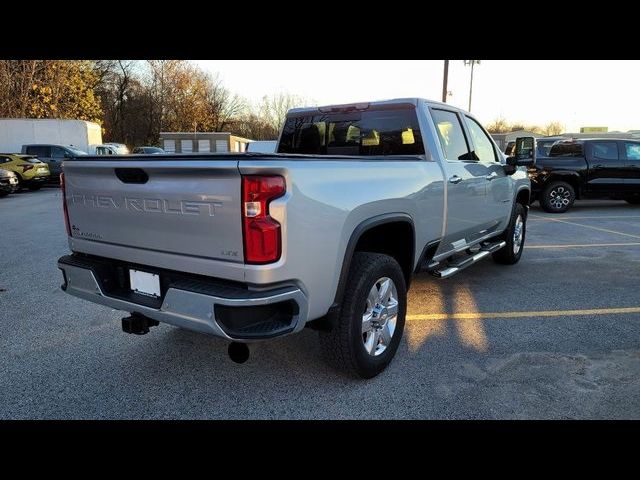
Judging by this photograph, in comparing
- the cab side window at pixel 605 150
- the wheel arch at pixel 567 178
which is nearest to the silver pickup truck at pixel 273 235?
the wheel arch at pixel 567 178

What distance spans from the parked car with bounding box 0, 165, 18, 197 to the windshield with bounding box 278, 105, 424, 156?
47.1 feet

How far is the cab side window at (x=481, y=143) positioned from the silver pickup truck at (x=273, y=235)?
921 mm

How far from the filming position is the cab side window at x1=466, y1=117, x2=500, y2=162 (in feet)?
16.3

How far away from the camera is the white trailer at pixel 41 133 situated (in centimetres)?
2334

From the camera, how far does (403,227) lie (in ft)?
11.5

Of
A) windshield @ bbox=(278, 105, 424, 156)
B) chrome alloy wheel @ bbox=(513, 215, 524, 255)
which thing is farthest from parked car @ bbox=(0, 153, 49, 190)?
chrome alloy wheel @ bbox=(513, 215, 524, 255)

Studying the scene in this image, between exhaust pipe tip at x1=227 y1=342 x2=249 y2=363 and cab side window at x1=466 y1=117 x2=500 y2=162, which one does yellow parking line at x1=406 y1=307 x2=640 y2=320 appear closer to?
cab side window at x1=466 y1=117 x2=500 y2=162

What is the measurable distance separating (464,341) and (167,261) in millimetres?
2497

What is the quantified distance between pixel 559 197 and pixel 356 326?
11.1 metres

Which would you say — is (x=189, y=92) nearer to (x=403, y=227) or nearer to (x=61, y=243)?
(x=61, y=243)

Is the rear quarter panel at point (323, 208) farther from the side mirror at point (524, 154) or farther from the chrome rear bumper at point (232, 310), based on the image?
the side mirror at point (524, 154)
